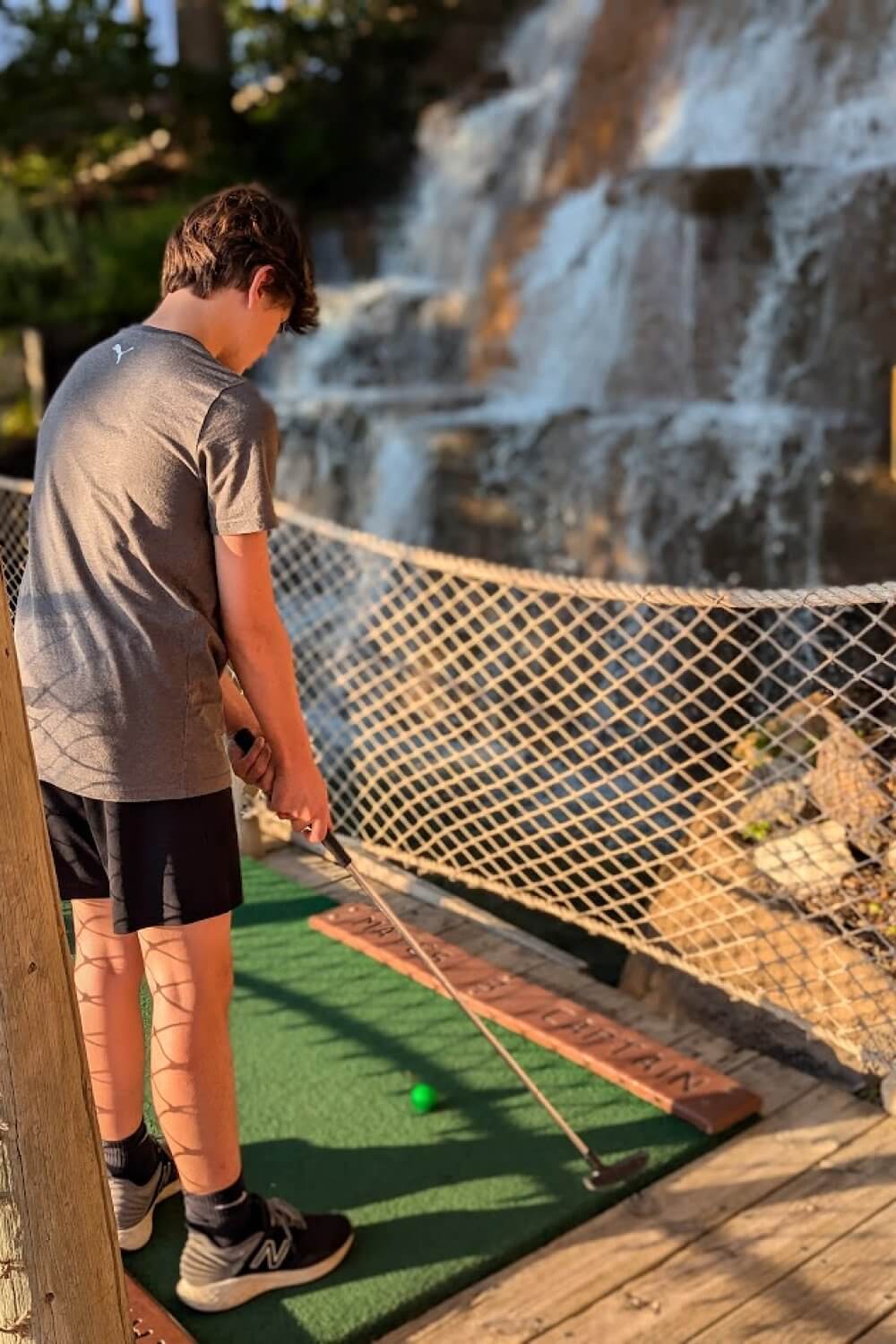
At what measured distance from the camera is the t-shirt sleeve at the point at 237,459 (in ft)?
5.30

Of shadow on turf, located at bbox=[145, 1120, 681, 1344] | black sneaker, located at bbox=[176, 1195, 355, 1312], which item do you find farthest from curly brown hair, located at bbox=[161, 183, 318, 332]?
shadow on turf, located at bbox=[145, 1120, 681, 1344]

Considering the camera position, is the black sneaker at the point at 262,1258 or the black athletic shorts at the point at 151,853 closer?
the black athletic shorts at the point at 151,853

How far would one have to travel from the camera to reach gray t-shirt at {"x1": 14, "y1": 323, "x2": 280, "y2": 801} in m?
1.63

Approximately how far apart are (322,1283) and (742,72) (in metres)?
8.48

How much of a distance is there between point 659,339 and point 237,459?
18.6 feet

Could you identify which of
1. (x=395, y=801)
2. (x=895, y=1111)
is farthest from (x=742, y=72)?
(x=895, y=1111)

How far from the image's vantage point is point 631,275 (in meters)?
7.08

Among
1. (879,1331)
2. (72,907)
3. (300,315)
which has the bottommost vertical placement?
(879,1331)

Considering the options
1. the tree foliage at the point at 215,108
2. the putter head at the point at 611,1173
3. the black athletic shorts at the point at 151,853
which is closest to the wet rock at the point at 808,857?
the putter head at the point at 611,1173

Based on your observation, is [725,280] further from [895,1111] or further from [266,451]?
[266,451]

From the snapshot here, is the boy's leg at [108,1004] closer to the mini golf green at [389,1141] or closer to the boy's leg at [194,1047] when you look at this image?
the boy's leg at [194,1047]

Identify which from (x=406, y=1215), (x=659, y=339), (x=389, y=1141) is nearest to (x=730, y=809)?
(x=389, y=1141)

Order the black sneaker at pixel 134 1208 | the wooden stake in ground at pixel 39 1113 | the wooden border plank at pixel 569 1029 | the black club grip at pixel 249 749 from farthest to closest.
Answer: the wooden border plank at pixel 569 1029 → the black sneaker at pixel 134 1208 → the black club grip at pixel 249 749 → the wooden stake in ground at pixel 39 1113

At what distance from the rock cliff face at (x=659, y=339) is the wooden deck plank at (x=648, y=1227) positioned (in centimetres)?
327
